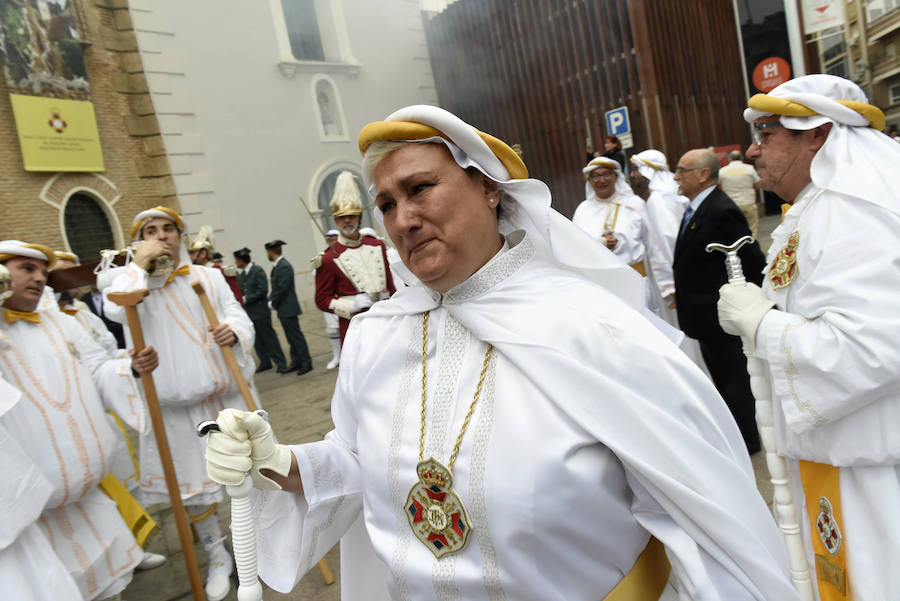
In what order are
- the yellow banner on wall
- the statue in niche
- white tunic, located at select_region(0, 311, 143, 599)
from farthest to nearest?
the yellow banner on wall
the statue in niche
white tunic, located at select_region(0, 311, 143, 599)

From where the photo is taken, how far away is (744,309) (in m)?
1.94

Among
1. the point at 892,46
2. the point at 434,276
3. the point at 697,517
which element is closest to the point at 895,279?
the point at 697,517

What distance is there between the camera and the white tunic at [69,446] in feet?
7.87

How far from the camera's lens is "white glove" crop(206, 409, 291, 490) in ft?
4.21

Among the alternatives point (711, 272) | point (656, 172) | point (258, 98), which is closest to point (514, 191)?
point (711, 272)

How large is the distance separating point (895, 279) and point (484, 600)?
1432mm

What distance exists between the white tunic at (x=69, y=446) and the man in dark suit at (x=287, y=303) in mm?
5246

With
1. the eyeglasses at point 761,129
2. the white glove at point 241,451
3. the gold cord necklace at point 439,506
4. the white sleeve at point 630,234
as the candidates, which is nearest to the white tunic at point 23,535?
the white glove at point 241,451

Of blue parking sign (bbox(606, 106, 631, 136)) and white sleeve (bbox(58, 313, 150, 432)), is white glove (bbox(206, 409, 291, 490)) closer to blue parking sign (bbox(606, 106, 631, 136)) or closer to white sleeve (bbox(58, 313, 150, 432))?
white sleeve (bbox(58, 313, 150, 432))

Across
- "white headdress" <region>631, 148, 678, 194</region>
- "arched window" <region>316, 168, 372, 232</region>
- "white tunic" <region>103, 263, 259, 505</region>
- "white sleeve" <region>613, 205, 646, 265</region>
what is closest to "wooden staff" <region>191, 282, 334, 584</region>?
"white tunic" <region>103, 263, 259, 505</region>

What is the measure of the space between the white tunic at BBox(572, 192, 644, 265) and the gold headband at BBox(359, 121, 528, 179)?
365 cm

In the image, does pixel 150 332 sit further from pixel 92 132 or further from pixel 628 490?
pixel 92 132

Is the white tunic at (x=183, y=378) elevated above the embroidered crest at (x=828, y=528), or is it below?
above

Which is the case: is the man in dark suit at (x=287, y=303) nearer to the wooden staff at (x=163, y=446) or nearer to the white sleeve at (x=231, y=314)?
the white sleeve at (x=231, y=314)
